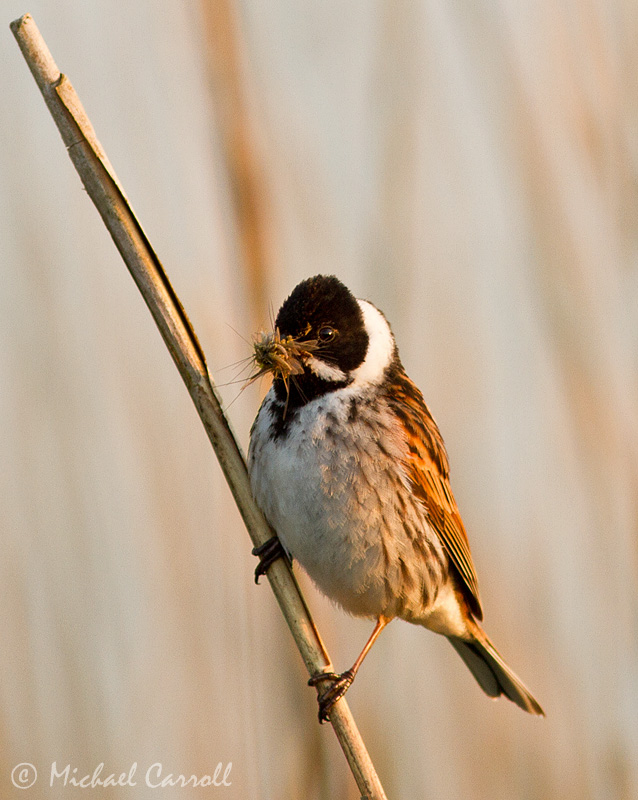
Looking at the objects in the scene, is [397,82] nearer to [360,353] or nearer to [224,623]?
[360,353]

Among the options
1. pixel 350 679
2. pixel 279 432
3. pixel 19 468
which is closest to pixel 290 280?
pixel 279 432

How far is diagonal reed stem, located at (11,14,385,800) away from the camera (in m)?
2.05

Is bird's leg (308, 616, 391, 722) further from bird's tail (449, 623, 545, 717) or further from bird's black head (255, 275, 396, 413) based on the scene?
bird's black head (255, 275, 396, 413)

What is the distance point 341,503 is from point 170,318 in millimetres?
968

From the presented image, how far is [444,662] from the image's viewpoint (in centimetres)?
342

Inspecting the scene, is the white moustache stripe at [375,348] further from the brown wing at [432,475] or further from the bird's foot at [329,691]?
the bird's foot at [329,691]

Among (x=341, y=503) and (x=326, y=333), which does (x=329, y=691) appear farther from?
(x=326, y=333)

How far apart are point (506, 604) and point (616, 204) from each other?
154cm

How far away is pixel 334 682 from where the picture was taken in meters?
2.61

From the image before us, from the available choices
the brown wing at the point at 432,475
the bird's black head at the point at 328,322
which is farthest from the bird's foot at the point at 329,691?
the bird's black head at the point at 328,322

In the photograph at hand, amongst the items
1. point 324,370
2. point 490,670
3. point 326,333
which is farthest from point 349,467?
point 490,670

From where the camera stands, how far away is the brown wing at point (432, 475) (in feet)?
10.4

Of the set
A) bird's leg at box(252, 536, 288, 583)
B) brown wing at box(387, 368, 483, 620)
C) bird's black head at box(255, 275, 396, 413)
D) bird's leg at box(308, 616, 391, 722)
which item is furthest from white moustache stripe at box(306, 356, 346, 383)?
bird's leg at box(308, 616, 391, 722)

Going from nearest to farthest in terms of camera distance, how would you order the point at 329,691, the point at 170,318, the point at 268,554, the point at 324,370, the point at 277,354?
the point at 170,318
the point at 329,691
the point at 277,354
the point at 268,554
the point at 324,370
